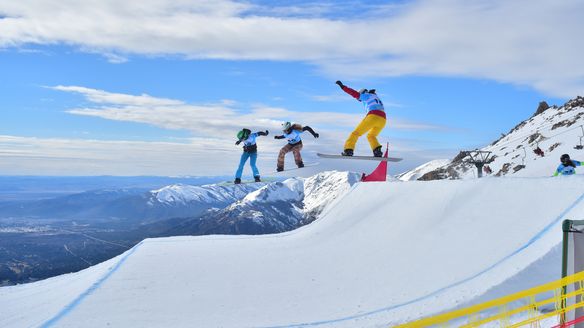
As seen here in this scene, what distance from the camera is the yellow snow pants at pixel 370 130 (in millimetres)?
14711

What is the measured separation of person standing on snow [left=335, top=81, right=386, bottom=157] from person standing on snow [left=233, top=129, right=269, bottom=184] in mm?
3480

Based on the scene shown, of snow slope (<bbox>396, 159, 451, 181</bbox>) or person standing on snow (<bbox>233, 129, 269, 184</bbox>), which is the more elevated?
snow slope (<bbox>396, 159, 451, 181</bbox>)

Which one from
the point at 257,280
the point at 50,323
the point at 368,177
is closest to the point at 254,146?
the point at 257,280

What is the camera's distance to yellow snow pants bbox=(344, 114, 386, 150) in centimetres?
1471

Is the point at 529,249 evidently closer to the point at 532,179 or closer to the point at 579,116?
the point at 532,179

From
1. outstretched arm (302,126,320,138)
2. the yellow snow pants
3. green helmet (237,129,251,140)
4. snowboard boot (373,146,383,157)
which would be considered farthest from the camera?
green helmet (237,129,251,140)

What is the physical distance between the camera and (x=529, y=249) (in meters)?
9.85

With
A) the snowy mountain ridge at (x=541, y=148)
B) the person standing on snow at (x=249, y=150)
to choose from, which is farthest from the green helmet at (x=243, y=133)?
the snowy mountain ridge at (x=541, y=148)

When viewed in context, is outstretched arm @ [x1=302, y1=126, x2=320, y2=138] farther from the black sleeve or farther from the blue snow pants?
the blue snow pants

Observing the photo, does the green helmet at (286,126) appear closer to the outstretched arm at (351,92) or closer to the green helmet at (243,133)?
the green helmet at (243,133)

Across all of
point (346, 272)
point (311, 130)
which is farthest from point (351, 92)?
point (346, 272)

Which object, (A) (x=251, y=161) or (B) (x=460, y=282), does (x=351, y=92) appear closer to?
(A) (x=251, y=161)

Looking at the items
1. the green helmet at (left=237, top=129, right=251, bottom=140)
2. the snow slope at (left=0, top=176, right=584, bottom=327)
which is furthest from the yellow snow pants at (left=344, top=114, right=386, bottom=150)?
the green helmet at (left=237, top=129, right=251, bottom=140)

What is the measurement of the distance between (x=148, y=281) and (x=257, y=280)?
9.75ft
